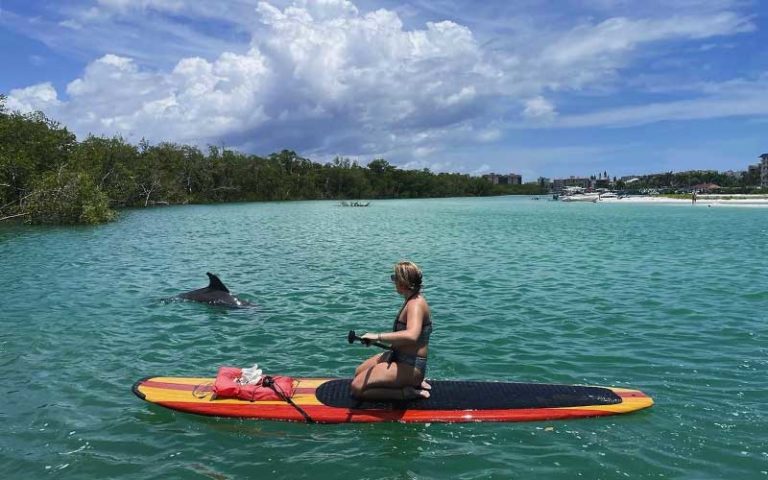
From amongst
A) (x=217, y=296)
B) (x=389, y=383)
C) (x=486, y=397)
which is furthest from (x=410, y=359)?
(x=217, y=296)

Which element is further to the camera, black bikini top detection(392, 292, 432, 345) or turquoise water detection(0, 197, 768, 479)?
black bikini top detection(392, 292, 432, 345)

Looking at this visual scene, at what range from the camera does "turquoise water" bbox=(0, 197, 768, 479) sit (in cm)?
745

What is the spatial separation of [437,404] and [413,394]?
405 mm

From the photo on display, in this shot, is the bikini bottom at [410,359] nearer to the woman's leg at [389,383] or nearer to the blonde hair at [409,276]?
the woman's leg at [389,383]

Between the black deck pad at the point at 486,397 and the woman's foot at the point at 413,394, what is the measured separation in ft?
0.20

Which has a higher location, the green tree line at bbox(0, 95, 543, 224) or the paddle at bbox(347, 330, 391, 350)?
the green tree line at bbox(0, 95, 543, 224)

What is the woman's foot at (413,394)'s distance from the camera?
847 cm

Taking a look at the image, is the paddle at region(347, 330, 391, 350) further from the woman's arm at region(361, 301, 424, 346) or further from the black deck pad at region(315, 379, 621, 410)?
the black deck pad at region(315, 379, 621, 410)

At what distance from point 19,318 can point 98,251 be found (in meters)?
16.1

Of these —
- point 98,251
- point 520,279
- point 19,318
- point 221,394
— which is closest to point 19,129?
point 98,251

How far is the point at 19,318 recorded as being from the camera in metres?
15.1

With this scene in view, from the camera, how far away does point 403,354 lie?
328 inches

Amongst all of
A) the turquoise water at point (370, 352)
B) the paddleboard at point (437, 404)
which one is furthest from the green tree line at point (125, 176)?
the paddleboard at point (437, 404)

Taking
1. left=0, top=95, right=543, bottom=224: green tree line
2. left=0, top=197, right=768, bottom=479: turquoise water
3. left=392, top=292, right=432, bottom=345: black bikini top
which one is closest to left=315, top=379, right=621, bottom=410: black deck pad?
left=0, top=197, right=768, bottom=479: turquoise water
